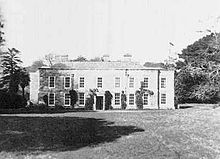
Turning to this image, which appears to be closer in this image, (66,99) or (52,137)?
(52,137)

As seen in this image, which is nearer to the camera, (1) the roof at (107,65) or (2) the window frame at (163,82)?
(1) the roof at (107,65)

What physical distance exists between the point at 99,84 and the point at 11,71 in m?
21.5

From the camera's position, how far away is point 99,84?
2158 inches

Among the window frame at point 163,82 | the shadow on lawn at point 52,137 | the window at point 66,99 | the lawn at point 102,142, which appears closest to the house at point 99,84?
the window at point 66,99

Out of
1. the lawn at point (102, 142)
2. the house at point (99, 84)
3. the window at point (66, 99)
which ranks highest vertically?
the house at point (99, 84)

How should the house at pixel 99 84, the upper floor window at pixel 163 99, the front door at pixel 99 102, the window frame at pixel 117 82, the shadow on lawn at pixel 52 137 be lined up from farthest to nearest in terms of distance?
the upper floor window at pixel 163 99
the window frame at pixel 117 82
the front door at pixel 99 102
the house at pixel 99 84
the shadow on lawn at pixel 52 137

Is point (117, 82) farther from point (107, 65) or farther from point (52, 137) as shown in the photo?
point (52, 137)

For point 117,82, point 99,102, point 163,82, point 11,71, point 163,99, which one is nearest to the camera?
point 99,102

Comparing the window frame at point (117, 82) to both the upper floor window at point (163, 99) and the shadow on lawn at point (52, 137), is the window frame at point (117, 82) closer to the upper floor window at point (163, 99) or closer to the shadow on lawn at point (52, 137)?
the upper floor window at point (163, 99)

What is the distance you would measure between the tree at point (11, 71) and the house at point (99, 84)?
34.3 feet

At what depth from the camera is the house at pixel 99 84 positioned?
54.3m

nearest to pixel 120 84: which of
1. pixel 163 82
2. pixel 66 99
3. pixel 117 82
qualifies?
pixel 117 82

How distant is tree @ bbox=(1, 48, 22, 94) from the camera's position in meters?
64.8

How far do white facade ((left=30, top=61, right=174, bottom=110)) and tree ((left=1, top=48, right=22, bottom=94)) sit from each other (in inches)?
415
